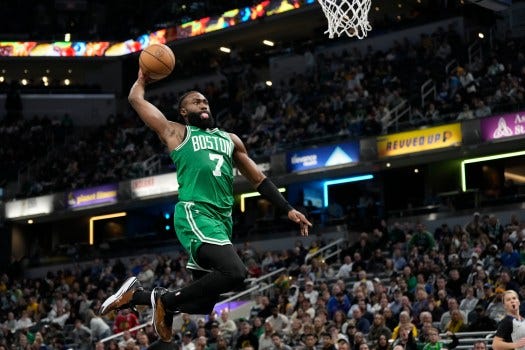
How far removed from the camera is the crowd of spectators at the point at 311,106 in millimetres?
30355

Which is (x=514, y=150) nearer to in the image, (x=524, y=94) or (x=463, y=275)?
(x=524, y=94)

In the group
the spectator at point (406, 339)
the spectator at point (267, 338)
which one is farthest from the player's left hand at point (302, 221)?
the spectator at point (267, 338)

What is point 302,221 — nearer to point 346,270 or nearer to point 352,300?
point 352,300

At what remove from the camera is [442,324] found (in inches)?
731

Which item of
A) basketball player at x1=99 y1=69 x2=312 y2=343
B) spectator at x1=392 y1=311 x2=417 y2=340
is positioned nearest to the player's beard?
basketball player at x1=99 y1=69 x2=312 y2=343

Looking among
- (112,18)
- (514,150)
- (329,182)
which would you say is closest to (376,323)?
(514,150)

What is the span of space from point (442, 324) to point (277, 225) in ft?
50.3

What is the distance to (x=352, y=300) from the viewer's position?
21.8 meters

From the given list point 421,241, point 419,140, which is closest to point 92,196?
point 419,140

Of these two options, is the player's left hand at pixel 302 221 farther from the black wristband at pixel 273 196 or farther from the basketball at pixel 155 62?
the basketball at pixel 155 62

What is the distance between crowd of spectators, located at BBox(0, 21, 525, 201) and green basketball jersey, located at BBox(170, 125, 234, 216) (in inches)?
798

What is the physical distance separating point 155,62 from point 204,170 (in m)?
1.08

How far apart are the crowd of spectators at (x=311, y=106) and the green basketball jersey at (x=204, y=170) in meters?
20.3

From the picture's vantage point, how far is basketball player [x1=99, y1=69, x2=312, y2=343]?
847cm
